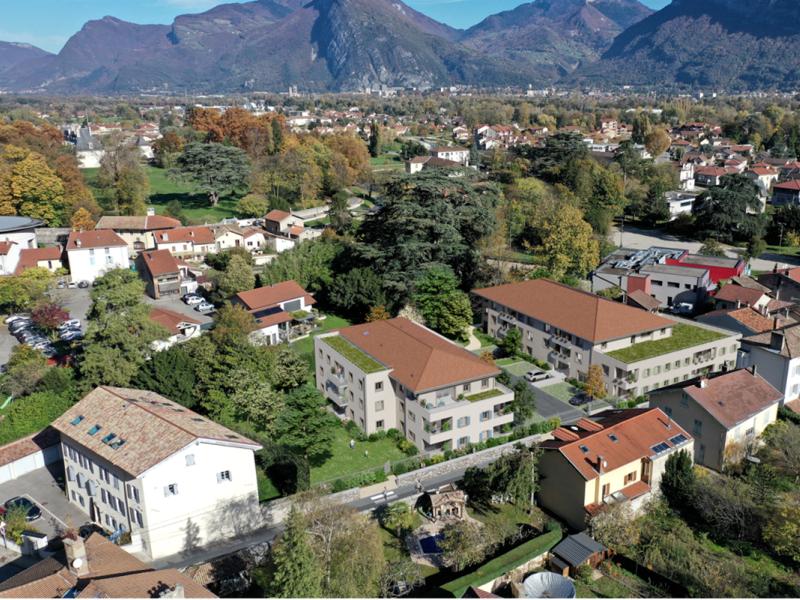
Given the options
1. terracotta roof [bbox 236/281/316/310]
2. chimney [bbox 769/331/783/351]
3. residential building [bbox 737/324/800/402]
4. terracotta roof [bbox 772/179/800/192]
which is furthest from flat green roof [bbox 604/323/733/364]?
terracotta roof [bbox 772/179/800/192]

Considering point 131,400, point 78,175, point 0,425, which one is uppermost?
point 78,175

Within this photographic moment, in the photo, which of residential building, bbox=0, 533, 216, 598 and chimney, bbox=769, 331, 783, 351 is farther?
chimney, bbox=769, 331, 783, 351

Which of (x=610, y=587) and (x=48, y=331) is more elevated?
(x=48, y=331)

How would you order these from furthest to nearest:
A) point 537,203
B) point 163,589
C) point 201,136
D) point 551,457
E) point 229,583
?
point 201,136
point 537,203
point 551,457
point 229,583
point 163,589

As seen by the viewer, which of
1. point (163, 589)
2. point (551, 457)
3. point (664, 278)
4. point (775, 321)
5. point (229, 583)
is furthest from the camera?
point (664, 278)

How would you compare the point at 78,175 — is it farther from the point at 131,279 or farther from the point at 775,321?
the point at 775,321

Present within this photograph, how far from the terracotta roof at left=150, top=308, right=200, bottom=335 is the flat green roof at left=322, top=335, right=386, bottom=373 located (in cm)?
1088

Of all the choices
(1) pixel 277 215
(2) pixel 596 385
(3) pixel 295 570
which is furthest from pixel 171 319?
(3) pixel 295 570

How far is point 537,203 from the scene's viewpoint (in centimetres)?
6825

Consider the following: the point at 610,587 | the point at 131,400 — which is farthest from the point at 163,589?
the point at 610,587

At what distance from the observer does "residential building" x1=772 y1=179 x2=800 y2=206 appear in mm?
82500

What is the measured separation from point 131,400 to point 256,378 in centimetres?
742

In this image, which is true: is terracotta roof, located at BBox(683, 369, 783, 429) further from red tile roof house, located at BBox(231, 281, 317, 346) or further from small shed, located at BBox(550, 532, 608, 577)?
red tile roof house, located at BBox(231, 281, 317, 346)

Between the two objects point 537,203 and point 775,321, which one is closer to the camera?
point 775,321
